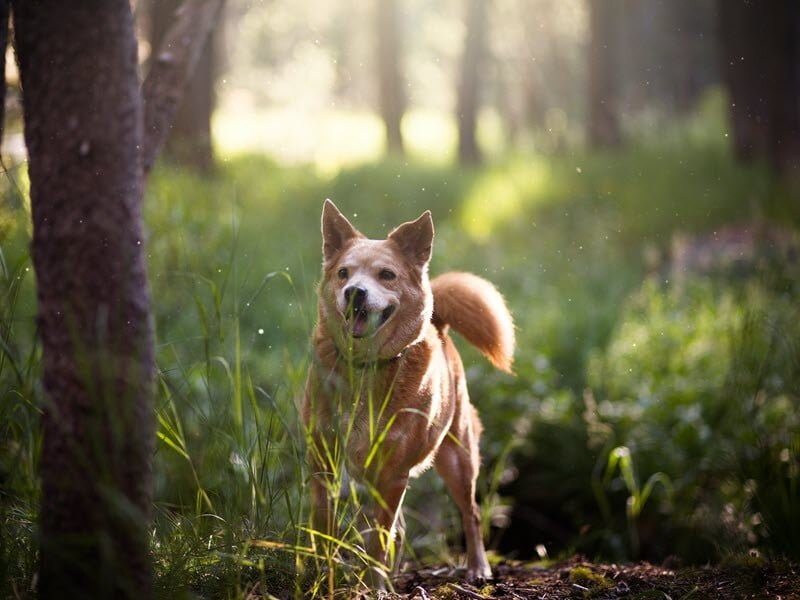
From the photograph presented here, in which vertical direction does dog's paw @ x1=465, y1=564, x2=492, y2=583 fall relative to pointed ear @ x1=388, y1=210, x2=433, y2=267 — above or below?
below

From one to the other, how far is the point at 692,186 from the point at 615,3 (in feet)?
19.7

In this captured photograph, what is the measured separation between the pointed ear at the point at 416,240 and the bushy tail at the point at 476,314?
0.99 feet

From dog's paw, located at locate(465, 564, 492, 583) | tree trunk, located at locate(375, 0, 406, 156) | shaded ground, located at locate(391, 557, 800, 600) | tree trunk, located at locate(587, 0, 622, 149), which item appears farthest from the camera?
tree trunk, located at locate(375, 0, 406, 156)

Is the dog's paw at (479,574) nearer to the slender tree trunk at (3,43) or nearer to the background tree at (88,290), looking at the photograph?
the background tree at (88,290)

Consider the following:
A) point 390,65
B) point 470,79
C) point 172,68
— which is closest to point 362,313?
point 172,68

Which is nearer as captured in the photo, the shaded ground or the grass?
the grass

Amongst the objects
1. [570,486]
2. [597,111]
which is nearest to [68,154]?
[570,486]

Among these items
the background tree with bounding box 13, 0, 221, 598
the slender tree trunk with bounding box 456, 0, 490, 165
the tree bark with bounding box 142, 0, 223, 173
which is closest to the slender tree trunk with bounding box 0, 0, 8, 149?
the background tree with bounding box 13, 0, 221, 598

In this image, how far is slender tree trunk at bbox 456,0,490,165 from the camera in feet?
60.9

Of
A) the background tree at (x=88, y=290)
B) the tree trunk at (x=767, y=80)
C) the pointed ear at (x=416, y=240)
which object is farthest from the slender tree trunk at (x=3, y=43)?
the tree trunk at (x=767, y=80)

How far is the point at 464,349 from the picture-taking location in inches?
275

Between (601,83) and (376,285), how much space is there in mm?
15165

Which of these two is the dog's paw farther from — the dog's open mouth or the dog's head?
the dog's open mouth

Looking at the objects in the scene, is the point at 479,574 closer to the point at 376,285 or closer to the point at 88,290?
the point at 376,285
